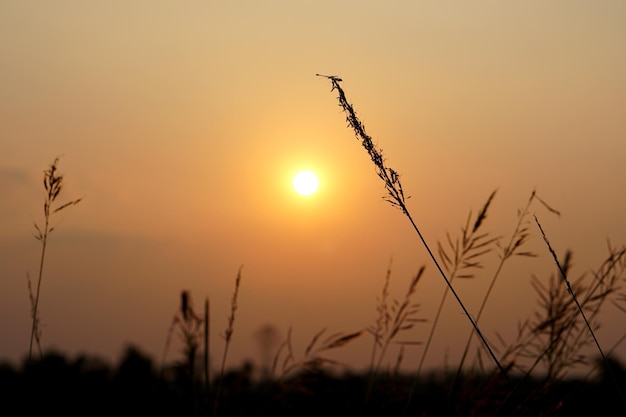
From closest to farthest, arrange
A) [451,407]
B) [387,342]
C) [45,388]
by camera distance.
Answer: [451,407], [387,342], [45,388]

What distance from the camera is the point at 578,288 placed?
13.1ft

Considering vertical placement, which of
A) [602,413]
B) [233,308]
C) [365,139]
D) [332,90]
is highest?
[332,90]

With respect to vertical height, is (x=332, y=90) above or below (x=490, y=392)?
above

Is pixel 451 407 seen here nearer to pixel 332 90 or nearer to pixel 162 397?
pixel 332 90

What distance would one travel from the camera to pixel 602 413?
9484 mm

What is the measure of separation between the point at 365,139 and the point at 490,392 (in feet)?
5.84

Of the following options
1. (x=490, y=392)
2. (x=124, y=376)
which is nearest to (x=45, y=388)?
(x=124, y=376)

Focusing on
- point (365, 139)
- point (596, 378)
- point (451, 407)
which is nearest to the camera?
point (365, 139)

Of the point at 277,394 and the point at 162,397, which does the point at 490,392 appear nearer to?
the point at 277,394

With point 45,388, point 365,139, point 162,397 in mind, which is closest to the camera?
point 365,139

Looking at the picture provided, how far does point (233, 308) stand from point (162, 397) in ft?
12.9

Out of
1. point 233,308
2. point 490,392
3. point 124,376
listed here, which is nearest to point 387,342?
point 490,392

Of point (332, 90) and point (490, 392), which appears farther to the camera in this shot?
point (490, 392)

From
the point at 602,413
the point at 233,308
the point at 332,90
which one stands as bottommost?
the point at 602,413
